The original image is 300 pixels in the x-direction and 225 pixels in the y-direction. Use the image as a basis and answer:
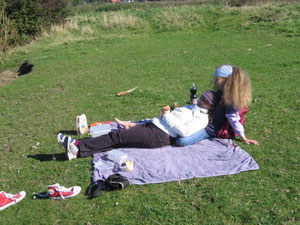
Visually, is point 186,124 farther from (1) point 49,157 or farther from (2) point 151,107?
(2) point 151,107

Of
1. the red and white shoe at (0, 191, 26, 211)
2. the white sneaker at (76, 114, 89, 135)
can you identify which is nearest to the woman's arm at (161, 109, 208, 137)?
the white sneaker at (76, 114, 89, 135)

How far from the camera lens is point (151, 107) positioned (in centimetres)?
853

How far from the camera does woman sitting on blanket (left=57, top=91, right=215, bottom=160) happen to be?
19.2ft

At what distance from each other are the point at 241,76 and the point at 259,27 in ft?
51.3

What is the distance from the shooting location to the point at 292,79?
10172 millimetres

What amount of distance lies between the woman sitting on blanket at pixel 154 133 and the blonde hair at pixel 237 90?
0.29 metres

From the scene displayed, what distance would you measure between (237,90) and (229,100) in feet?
0.75

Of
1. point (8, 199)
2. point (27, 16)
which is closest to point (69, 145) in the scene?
point (8, 199)

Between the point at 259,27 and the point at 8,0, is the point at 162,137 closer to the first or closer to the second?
the point at 259,27

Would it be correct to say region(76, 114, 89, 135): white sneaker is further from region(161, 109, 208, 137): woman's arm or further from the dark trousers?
region(161, 109, 208, 137): woman's arm

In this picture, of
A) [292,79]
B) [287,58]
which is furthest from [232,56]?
[292,79]

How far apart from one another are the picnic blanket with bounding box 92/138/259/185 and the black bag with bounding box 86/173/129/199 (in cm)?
20

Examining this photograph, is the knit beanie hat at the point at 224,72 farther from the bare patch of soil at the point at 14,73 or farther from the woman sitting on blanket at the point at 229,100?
the bare patch of soil at the point at 14,73

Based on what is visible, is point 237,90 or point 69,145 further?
point 237,90
